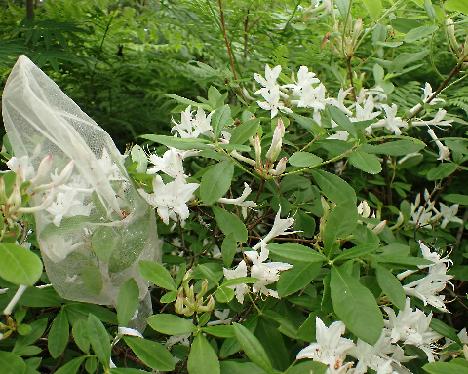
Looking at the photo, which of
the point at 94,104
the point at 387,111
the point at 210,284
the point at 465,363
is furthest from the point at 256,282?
the point at 94,104

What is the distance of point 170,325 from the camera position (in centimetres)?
82

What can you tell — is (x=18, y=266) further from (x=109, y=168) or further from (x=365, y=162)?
(x=365, y=162)

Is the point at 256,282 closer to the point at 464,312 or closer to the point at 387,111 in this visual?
A: the point at 387,111

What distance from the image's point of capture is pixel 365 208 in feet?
3.76

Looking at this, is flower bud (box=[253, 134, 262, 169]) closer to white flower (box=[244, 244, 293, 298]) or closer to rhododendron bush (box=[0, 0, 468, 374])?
rhododendron bush (box=[0, 0, 468, 374])

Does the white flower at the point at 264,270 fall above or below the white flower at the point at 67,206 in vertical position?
below

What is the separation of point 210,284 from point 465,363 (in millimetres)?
406

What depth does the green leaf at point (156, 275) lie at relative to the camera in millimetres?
871

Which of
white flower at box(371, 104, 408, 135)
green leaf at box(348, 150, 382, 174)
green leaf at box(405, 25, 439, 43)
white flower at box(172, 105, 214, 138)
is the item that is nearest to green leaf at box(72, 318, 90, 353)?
white flower at box(172, 105, 214, 138)

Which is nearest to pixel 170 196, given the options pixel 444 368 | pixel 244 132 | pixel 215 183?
pixel 215 183

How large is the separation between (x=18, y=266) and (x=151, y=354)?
0.82 feet

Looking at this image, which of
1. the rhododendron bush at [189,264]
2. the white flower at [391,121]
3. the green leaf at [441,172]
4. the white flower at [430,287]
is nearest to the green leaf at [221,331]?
A: the rhododendron bush at [189,264]

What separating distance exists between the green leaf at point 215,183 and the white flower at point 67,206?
0.64ft

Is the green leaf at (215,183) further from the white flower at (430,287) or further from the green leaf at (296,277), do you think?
the white flower at (430,287)
